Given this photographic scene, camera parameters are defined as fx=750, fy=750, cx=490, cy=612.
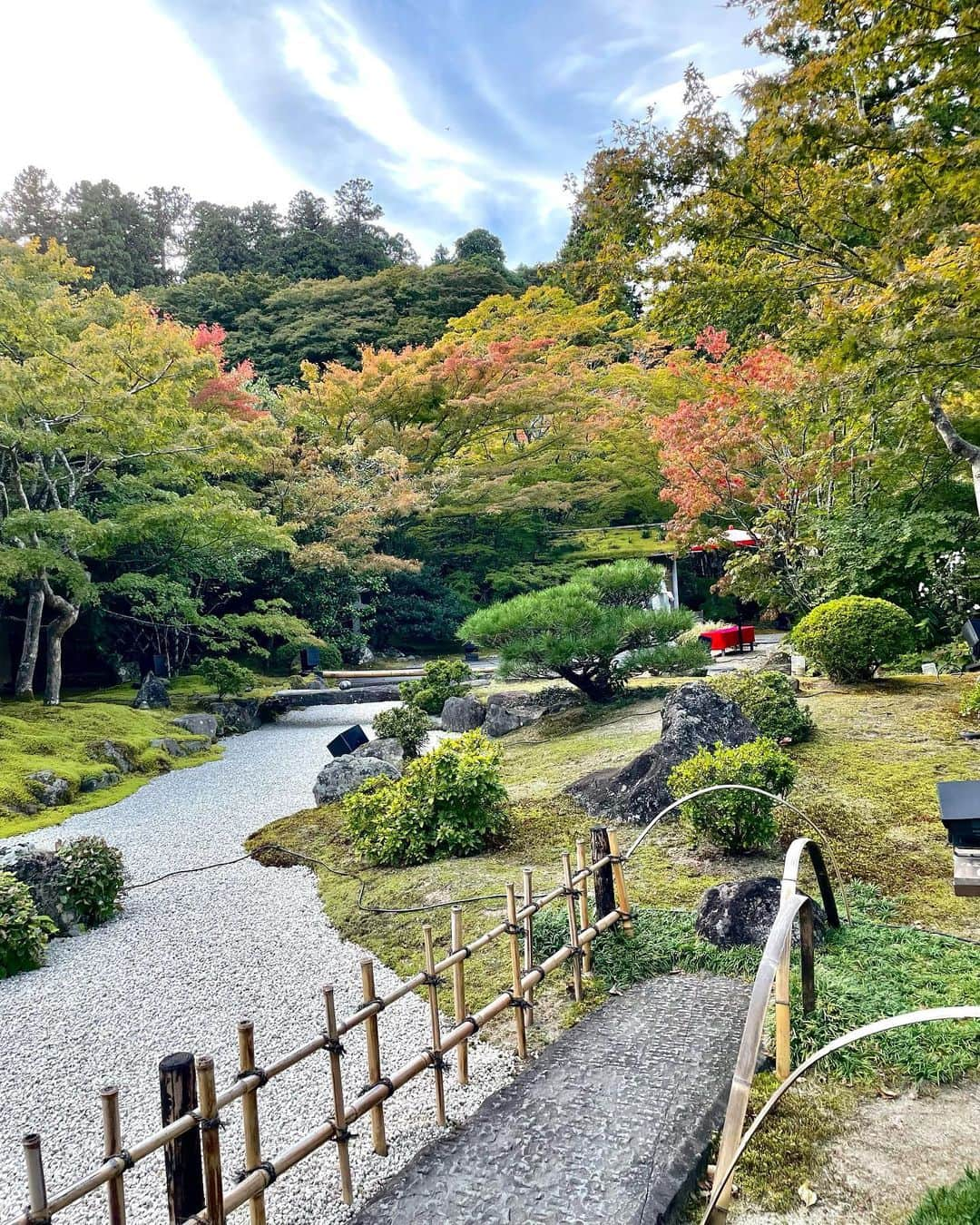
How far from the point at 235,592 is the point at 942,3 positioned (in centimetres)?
1335

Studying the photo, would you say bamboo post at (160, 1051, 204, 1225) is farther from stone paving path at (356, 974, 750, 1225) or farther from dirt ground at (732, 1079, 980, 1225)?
dirt ground at (732, 1079, 980, 1225)

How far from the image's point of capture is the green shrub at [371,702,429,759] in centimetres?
859

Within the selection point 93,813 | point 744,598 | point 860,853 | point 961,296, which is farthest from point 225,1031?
→ point 744,598

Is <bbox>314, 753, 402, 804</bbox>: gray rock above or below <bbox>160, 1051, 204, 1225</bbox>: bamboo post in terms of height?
below

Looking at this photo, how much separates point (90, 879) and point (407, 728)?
4418 millimetres

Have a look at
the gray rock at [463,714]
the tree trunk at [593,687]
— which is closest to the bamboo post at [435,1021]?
the tree trunk at [593,687]

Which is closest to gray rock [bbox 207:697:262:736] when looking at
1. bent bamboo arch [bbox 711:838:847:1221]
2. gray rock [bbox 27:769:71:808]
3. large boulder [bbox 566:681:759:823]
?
gray rock [bbox 27:769:71:808]

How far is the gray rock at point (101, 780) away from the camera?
26.0ft

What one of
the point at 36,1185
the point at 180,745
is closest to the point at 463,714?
the point at 180,745

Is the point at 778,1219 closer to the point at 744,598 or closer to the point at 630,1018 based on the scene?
the point at 630,1018

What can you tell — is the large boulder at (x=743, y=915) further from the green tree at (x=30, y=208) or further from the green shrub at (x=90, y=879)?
the green tree at (x=30, y=208)

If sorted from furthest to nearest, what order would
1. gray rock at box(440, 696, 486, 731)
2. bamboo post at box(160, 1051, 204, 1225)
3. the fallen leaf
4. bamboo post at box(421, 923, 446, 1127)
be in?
gray rock at box(440, 696, 486, 731) → bamboo post at box(421, 923, 446, 1127) → the fallen leaf → bamboo post at box(160, 1051, 204, 1225)

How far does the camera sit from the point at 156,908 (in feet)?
15.7

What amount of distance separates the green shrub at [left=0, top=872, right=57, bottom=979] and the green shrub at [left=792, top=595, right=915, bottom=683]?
7492mm
